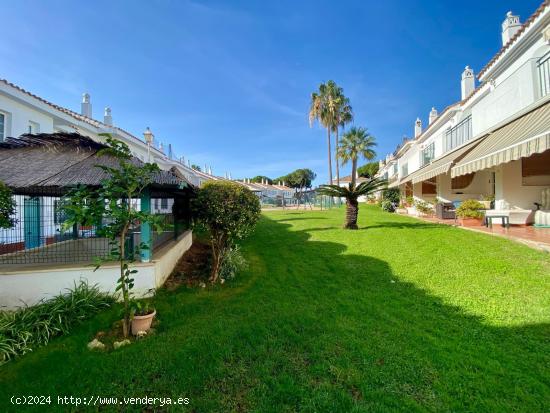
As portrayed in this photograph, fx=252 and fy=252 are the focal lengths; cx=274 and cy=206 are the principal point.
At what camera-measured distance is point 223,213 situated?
8312mm

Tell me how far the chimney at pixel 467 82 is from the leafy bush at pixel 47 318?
1166 inches

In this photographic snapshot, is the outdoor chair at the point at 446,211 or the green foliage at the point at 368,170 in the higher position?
the green foliage at the point at 368,170

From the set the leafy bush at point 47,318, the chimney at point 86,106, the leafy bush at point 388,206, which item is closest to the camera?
the leafy bush at point 47,318

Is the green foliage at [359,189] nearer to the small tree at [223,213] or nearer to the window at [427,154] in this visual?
the small tree at [223,213]

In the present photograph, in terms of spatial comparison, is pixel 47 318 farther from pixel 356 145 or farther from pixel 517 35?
pixel 356 145

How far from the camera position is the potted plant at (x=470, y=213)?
50.0 feet

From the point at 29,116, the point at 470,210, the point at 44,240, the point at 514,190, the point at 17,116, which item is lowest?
the point at 44,240

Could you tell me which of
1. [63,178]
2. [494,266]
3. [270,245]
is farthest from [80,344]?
[494,266]

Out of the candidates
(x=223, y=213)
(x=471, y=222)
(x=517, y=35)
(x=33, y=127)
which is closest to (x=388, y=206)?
(x=471, y=222)

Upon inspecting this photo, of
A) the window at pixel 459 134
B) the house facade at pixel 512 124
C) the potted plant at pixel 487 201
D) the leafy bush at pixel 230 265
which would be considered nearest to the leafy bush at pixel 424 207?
the house facade at pixel 512 124

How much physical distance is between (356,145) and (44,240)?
40.5 meters

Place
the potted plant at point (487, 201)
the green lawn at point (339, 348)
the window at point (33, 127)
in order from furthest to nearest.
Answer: the potted plant at point (487, 201) → the window at point (33, 127) → the green lawn at point (339, 348)

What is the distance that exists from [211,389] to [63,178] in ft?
22.6

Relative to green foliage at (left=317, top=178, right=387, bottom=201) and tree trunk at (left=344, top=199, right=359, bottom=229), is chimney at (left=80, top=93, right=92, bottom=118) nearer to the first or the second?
green foliage at (left=317, top=178, right=387, bottom=201)
